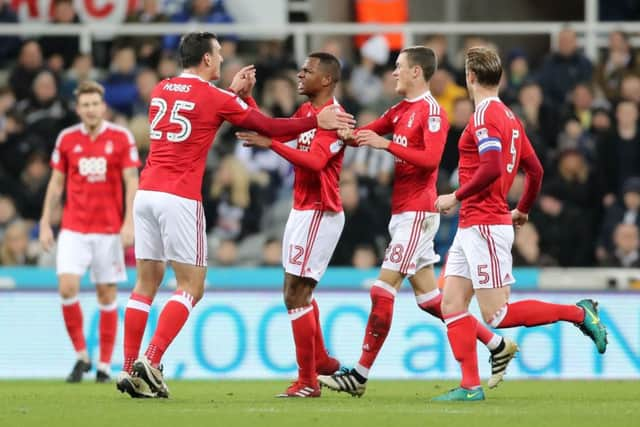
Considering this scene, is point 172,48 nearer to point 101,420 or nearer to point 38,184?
point 38,184

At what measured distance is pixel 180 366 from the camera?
14844 mm

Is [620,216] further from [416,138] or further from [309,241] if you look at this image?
[309,241]

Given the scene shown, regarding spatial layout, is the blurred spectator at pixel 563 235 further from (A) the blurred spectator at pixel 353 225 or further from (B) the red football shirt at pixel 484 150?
(B) the red football shirt at pixel 484 150

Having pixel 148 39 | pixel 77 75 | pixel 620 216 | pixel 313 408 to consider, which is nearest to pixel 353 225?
pixel 620 216

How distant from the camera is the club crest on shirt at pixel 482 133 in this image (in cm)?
980

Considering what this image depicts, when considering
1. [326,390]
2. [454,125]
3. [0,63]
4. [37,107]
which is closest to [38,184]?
[37,107]

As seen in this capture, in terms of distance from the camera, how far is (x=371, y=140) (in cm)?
1022

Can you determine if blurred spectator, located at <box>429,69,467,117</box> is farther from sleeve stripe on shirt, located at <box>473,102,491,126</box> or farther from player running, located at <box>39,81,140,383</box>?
sleeve stripe on shirt, located at <box>473,102,491,126</box>

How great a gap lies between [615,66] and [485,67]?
28.7 feet

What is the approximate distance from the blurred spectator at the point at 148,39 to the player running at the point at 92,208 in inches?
204

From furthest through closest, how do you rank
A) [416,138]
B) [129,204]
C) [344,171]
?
1. [344,171]
2. [129,204]
3. [416,138]

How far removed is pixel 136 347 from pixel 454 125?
7535 mm

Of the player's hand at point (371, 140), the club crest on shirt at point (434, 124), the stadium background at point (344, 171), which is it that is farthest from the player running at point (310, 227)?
the stadium background at point (344, 171)

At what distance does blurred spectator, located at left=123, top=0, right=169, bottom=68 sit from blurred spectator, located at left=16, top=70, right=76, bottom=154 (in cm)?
119
